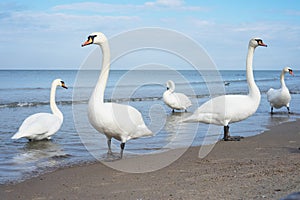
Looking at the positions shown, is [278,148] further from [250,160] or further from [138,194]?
[138,194]

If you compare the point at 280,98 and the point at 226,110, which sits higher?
the point at 280,98

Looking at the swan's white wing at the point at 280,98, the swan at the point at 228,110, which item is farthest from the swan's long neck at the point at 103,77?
the swan's white wing at the point at 280,98

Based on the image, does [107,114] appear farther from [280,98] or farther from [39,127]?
[280,98]

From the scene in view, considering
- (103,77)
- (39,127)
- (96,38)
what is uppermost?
(96,38)

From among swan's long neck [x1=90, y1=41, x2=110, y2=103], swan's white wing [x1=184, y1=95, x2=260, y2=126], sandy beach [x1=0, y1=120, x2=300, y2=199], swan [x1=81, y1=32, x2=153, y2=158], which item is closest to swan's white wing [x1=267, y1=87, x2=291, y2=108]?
swan's white wing [x1=184, y1=95, x2=260, y2=126]

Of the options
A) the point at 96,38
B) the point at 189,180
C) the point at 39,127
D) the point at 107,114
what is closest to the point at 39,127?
the point at 39,127

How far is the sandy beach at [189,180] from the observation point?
181 inches

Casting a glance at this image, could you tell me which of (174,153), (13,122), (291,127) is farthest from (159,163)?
(13,122)

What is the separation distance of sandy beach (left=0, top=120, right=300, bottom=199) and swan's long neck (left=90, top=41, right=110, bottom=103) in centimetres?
114

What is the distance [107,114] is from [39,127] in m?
3.55

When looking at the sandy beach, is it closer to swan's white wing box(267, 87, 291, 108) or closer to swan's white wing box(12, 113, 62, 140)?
swan's white wing box(12, 113, 62, 140)

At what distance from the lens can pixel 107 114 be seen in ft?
22.9

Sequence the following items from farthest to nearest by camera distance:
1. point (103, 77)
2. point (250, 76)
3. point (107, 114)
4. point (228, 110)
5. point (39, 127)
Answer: point (250, 76), point (39, 127), point (228, 110), point (103, 77), point (107, 114)

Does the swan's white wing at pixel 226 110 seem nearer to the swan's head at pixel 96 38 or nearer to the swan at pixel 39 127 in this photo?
the swan's head at pixel 96 38
